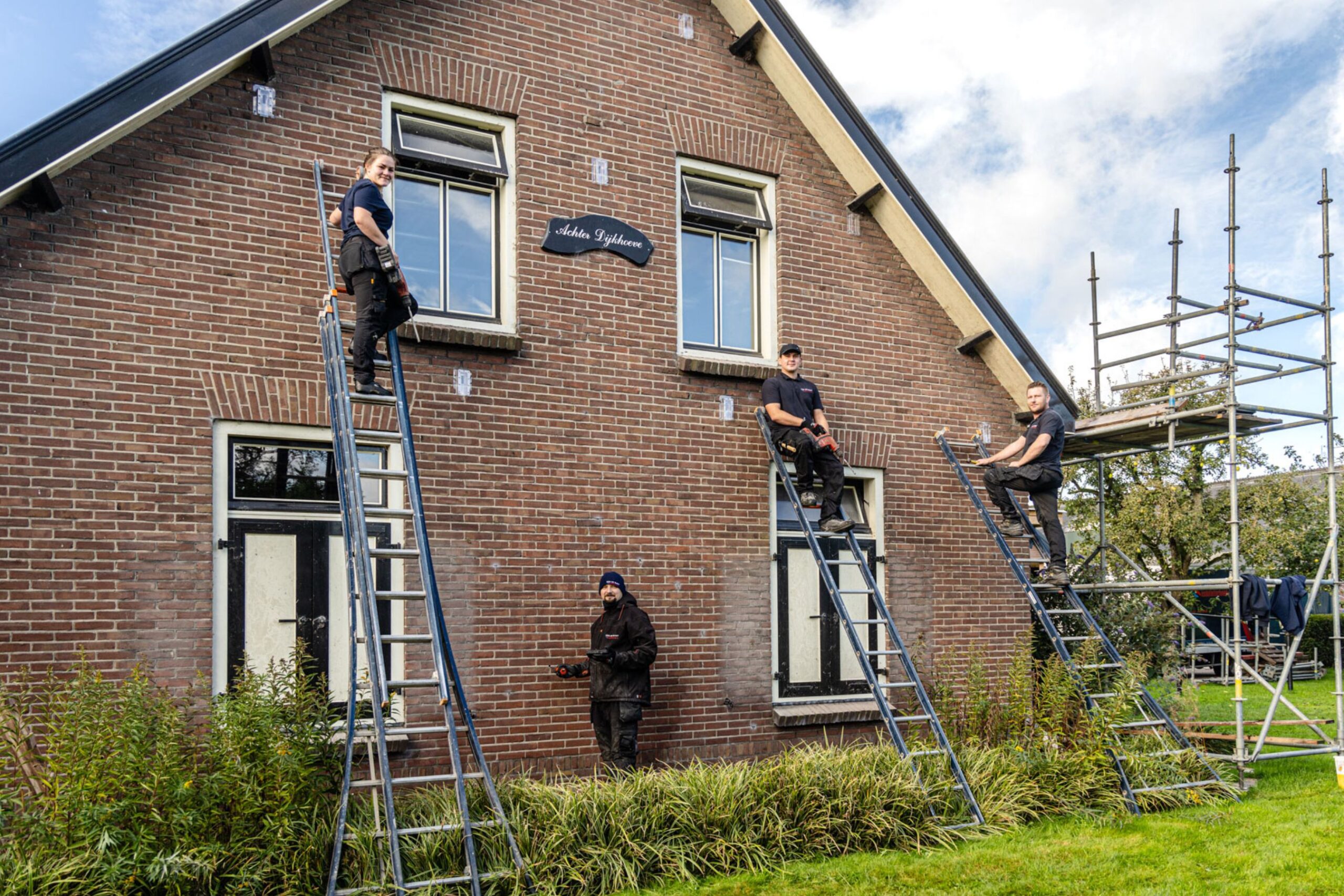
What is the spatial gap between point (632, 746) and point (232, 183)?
5062 mm

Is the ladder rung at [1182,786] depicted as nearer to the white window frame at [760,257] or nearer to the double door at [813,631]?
the double door at [813,631]

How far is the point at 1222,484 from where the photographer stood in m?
36.5

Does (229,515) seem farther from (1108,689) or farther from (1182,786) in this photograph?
(1108,689)

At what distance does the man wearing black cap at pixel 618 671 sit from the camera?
26.2ft

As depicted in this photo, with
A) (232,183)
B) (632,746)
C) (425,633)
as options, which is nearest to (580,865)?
(632,746)

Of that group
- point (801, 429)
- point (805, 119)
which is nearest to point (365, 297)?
point (801, 429)

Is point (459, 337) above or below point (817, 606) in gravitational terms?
above

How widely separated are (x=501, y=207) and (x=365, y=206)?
215cm

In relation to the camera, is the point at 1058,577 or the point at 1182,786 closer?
the point at 1182,786

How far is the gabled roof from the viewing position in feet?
22.5

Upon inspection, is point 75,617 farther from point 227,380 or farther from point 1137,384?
point 1137,384

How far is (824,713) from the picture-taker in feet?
30.7

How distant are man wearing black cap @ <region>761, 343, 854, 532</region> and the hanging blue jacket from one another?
4512 mm

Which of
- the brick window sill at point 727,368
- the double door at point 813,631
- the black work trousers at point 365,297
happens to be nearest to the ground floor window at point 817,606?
the double door at point 813,631
